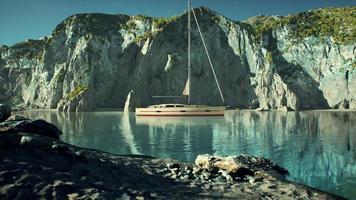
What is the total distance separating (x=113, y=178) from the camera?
20453mm

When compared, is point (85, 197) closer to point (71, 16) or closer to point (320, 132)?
point (320, 132)

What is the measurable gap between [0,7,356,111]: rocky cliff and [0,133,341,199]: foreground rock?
4225 inches

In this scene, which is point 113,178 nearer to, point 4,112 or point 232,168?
point 232,168

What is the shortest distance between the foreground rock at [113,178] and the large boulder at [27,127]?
13.7 ft

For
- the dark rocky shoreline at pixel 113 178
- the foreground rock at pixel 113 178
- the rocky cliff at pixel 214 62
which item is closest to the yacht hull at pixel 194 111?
the rocky cliff at pixel 214 62

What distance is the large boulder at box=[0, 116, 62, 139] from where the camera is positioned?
25.5 metres

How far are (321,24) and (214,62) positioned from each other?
3865 cm

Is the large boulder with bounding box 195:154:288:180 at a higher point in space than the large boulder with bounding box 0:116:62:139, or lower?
lower

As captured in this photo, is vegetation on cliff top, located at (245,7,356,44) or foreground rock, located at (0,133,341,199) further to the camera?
vegetation on cliff top, located at (245,7,356,44)

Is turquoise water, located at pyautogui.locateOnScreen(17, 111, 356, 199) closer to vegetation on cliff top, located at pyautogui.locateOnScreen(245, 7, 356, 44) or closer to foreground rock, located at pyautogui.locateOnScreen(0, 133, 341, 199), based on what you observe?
foreground rock, located at pyautogui.locateOnScreen(0, 133, 341, 199)

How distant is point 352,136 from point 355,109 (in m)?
76.6

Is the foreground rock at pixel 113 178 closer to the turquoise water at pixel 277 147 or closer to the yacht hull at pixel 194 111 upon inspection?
the turquoise water at pixel 277 147

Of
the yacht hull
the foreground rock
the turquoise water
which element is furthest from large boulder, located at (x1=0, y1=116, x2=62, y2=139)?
the yacht hull

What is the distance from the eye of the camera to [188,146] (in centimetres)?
4231
